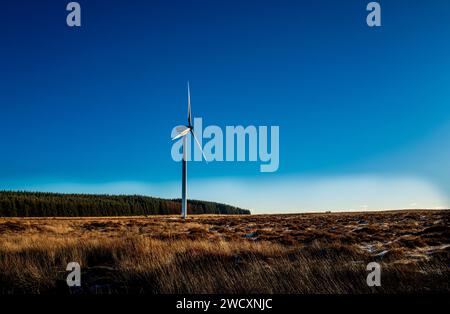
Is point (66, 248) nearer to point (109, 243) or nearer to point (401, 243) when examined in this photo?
point (109, 243)

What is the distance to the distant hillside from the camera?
8831 cm

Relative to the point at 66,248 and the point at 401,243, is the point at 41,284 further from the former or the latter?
the point at 401,243

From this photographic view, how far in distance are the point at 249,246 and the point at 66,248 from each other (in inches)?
262

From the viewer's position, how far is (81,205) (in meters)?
101

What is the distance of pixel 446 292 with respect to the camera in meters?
7.29

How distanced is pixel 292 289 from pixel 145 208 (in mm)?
120837

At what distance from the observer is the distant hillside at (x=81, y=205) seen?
88.3 meters

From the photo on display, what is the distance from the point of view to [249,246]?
13664 millimetres
